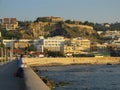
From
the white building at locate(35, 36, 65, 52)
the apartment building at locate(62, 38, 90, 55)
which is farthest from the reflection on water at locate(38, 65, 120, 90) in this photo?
the white building at locate(35, 36, 65, 52)

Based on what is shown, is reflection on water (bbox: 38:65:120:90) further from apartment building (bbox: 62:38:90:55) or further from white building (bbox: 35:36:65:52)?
white building (bbox: 35:36:65:52)

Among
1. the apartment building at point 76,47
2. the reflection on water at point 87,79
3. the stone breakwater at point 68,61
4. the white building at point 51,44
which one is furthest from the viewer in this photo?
the white building at point 51,44

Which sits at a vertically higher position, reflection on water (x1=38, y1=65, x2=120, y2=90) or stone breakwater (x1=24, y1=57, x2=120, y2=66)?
reflection on water (x1=38, y1=65, x2=120, y2=90)

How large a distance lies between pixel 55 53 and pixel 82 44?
22.5m

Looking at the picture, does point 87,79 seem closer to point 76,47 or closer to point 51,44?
point 76,47

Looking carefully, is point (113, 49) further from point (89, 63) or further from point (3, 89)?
point (3, 89)

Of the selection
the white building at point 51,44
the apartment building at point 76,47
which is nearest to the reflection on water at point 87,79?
the apartment building at point 76,47

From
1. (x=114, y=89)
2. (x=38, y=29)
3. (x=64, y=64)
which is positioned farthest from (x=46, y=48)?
(x=114, y=89)

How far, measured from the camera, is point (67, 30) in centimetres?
19662

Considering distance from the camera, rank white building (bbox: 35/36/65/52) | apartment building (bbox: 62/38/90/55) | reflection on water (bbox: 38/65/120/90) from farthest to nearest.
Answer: white building (bbox: 35/36/65/52) → apartment building (bbox: 62/38/90/55) → reflection on water (bbox: 38/65/120/90)

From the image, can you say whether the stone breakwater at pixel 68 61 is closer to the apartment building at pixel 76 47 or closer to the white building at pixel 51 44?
the apartment building at pixel 76 47

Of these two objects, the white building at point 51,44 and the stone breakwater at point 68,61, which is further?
the white building at point 51,44

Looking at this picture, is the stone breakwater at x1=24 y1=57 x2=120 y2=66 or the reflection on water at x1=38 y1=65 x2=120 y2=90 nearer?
the reflection on water at x1=38 y1=65 x2=120 y2=90

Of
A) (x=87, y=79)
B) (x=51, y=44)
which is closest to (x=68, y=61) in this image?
(x=51, y=44)
